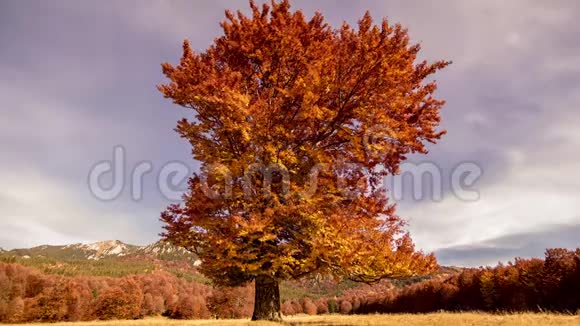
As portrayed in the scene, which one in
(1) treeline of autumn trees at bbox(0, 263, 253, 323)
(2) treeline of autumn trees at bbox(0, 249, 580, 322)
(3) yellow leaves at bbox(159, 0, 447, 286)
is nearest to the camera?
(3) yellow leaves at bbox(159, 0, 447, 286)

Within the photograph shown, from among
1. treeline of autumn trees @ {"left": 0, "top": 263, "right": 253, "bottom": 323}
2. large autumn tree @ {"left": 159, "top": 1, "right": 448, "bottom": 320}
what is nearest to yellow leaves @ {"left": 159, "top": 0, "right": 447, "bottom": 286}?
large autumn tree @ {"left": 159, "top": 1, "right": 448, "bottom": 320}

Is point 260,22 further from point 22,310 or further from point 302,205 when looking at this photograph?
point 22,310

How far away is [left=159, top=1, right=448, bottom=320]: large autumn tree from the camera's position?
13.6 metres

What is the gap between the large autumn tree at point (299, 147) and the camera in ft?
44.6

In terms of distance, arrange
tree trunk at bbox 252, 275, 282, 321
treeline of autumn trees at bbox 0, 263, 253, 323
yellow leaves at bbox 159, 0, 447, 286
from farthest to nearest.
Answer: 1. treeline of autumn trees at bbox 0, 263, 253, 323
2. tree trunk at bbox 252, 275, 282, 321
3. yellow leaves at bbox 159, 0, 447, 286

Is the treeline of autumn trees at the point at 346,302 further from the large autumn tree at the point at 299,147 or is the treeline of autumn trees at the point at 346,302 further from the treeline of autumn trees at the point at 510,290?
the large autumn tree at the point at 299,147

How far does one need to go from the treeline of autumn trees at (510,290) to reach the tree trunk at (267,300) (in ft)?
43.8

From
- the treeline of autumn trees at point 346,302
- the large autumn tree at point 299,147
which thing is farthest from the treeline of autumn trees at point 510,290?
the large autumn tree at point 299,147

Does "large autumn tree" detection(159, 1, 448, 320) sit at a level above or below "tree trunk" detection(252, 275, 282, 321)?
above

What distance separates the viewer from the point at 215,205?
47.3 ft

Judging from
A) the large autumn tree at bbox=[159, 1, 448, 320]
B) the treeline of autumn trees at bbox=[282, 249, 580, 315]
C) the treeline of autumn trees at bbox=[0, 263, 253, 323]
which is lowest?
the treeline of autumn trees at bbox=[0, 263, 253, 323]

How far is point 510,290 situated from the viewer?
58688 mm

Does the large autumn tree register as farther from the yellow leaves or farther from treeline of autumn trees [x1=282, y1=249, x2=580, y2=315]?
treeline of autumn trees [x1=282, y1=249, x2=580, y2=315]

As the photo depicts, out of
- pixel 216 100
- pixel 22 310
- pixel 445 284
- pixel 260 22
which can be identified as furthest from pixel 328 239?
pixel 22 310
